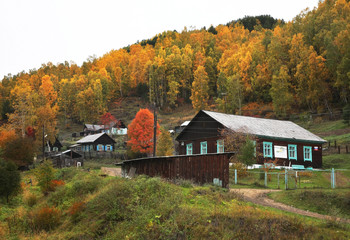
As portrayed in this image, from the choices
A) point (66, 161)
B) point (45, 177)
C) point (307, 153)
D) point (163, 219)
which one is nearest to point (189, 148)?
point (307, 153)

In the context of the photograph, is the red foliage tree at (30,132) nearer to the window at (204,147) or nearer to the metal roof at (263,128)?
the window at (204,147)

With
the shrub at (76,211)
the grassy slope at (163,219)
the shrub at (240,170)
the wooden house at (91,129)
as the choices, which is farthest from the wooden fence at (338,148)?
the wooden house at (91,129)

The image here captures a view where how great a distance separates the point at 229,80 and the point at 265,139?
132 feet

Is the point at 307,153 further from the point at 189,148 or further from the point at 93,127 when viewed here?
the point at 93,127

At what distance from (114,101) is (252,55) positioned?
49.7 metres

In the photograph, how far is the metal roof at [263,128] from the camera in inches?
1404

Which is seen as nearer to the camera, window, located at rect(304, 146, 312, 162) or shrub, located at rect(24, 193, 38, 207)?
shrub, located at rect(24, 193, 38, 207)

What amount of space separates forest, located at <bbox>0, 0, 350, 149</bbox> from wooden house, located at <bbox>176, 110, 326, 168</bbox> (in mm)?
23266

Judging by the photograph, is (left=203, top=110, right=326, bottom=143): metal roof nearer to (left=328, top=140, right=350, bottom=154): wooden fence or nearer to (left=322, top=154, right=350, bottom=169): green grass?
(left=322, top=154, right=350, bottom=169): green grass

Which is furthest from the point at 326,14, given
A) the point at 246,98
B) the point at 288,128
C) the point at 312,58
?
the point at 288,128

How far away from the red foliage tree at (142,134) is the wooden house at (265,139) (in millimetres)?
16021

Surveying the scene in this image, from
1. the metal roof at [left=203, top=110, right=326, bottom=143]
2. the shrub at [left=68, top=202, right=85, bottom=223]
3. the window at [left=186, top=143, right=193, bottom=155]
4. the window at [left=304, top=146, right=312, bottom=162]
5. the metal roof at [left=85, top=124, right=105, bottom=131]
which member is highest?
the metal roof at [left=85, top=124, right=105, bottom=131]

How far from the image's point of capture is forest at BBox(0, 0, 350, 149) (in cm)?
6175

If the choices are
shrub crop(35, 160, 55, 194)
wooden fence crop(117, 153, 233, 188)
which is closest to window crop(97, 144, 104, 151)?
shrub crop(35, 160, 55, 194)
